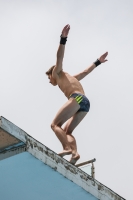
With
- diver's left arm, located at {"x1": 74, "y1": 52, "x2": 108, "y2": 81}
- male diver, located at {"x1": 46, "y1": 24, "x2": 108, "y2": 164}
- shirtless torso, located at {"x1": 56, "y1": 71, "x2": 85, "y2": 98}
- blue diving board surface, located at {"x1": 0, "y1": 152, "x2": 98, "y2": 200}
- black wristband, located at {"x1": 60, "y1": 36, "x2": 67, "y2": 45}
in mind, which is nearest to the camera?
blue diving board surface, located at {"x1": 0, "y1": 152, "x2": 98, "y2": 200}

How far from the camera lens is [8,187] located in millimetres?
4004

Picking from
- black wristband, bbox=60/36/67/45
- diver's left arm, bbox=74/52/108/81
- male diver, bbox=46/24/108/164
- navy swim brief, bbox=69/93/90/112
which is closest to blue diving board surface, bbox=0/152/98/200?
male diver, bbox=46/24/108/164

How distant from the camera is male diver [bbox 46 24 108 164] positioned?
590 centimetres

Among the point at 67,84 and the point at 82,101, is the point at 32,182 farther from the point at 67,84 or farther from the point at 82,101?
the point at 67,84

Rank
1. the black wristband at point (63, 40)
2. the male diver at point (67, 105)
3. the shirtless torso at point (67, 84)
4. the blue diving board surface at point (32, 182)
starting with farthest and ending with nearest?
the shirtless torso at point (67, 84) < the black wristband at point (63, 40) < the male diver at point (67, 105) < the blue diving board surface at point (32, 182)

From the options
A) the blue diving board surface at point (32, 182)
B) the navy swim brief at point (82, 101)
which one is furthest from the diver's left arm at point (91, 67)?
the blue diving board surface at point (32, 182)

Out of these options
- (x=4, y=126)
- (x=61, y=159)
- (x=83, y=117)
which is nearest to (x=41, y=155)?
(x=61, y=159)

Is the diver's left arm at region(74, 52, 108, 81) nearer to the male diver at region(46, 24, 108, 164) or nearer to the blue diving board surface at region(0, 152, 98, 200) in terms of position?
the male diver at region(46, 24, 108, 164)

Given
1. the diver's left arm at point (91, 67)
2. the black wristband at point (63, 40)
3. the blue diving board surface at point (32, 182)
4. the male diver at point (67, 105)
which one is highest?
the diver's left arm at point (91, 67)

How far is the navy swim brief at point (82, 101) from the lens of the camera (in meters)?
6.13

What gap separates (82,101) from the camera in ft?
20.2

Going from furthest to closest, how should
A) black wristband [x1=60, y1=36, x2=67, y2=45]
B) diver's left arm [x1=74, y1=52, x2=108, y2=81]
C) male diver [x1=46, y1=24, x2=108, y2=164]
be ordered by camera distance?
1. diver's left arm [x1=74, y1=52, x2=108, y2=81]
2. black wristband [x1=60, y1=36, x2=67, y2=45]
3. male diver [x1=46, y1=24, x2=108, y2=164]

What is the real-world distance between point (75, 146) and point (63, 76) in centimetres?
112

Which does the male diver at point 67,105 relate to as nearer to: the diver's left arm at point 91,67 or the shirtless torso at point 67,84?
the shirtless torso at point 67,84
